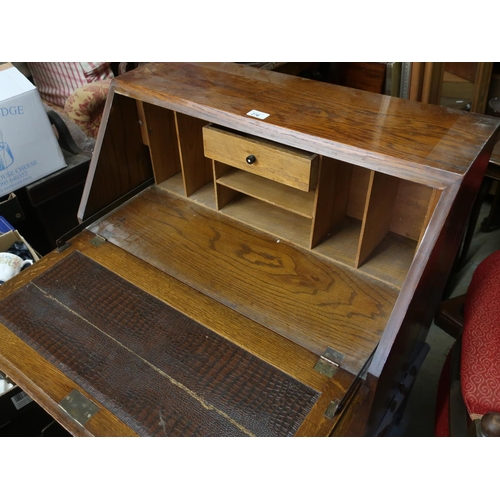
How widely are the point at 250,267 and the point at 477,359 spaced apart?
60 cm

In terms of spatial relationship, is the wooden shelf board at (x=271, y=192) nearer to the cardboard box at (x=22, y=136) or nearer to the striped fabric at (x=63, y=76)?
the cardboard box at (x=22, y=136)

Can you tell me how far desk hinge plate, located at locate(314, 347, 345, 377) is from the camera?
979 millimetres

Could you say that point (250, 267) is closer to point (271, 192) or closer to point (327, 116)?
point (271, 192)

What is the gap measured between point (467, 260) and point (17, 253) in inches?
81.9

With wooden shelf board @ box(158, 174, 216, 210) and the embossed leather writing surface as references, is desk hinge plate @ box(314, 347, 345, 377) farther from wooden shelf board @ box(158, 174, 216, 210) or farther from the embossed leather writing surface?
wooden shelf board @ box(158, 174, 216, 210)

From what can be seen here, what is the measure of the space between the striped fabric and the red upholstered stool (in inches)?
72.1

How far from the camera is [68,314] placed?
3.76 ft

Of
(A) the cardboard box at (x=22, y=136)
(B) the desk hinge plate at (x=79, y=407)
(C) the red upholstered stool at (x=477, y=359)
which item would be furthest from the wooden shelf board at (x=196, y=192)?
(C) the red upholstered stool at (x=477, y=359)

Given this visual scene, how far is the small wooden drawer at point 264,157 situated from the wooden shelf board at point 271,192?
105 mm

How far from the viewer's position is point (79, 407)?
0.95 m

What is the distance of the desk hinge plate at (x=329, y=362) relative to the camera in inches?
38.6

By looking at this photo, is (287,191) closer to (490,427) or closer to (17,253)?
(490,427)

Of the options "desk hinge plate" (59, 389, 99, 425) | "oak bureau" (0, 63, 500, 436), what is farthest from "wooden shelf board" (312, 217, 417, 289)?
"desk hinge plate" (59, 389, 99, 425)

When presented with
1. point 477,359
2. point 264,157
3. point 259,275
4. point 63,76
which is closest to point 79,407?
point 259,275
